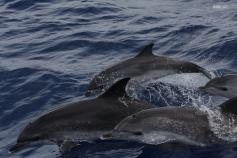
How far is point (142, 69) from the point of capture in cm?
1256

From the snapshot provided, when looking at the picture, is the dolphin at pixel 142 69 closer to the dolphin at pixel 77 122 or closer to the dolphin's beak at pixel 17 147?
the dolphin at pixel 77 122

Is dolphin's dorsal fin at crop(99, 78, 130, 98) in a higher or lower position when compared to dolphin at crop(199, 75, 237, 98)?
higher

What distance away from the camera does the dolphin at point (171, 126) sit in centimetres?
902

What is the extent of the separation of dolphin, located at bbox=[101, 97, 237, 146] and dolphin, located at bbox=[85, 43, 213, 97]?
3194 mm

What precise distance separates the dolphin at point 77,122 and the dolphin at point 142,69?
2466mm

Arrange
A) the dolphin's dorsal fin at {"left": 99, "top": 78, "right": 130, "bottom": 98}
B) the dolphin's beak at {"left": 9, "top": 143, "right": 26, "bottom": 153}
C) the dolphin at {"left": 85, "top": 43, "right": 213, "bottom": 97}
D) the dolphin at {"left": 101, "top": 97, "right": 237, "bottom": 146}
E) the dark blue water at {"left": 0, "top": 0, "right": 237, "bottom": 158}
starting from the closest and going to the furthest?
1. the dolphin at {"left": 101, "top": 97, "right": 237, "bottom": 146}
2. the dolphin's beak at {"left": 9, "top": 143, "right": 26, "bottom": 153}
3. the dolphin's dorsal fin at {"left": 99, "top": 78, "right": 130, "bottom": 98}
4. the dark blue water at {"left": 0, "top": 0, "right": 237, "bottom": 158}
5. the dolphin at {"left": 85, "top": 43, "right": 213, "bottom": 97}

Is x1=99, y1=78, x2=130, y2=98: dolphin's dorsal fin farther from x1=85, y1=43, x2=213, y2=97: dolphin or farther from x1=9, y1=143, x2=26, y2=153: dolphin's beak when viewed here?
x1=85, y1=43, x2=213, y2=97: dolphin

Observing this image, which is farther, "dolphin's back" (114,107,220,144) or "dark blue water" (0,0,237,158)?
"dark blue water" (0,0,237,158)

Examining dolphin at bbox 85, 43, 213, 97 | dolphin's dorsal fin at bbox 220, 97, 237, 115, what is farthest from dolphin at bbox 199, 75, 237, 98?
dolphin's dorsal fin at bbox 220, 97, 237, 115

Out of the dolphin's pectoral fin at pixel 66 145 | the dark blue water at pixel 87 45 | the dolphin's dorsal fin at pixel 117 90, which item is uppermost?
the dolphin's dorsal fin at pixel 117 90

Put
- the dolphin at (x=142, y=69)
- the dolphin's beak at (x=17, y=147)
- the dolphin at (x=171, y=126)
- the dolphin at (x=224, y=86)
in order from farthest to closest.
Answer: the dolphin at (x=142, y=69)
the dolphin at (x=224, y=86)
the dolphin's beak at (x=17, y=147)
the dolphin at (x=171, y=126)

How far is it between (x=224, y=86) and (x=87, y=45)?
262 inches

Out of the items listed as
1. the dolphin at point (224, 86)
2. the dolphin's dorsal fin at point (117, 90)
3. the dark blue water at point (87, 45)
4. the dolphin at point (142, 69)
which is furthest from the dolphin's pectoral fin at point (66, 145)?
the dolphin at point (224, 86)

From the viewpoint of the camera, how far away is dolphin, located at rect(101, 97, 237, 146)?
9.02 metres
